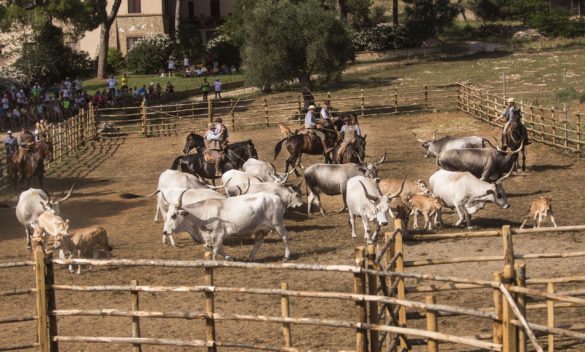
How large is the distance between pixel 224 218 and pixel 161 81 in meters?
37.4

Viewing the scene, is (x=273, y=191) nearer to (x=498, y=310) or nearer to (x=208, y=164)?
(x=208, y=164)

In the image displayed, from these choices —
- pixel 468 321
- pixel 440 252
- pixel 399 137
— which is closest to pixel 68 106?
pixel 399 137

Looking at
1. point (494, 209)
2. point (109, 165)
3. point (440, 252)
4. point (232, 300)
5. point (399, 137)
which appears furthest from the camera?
point (399, 137)

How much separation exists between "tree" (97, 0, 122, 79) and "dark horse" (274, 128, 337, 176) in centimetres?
2700

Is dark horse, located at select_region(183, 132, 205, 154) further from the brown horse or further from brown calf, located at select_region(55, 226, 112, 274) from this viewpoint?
brown calf, located at select_region(55, 226, 112, 274)

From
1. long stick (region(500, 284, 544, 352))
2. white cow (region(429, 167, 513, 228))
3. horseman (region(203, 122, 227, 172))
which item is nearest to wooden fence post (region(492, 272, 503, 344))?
long stick (region(500, 284, 544, 352))

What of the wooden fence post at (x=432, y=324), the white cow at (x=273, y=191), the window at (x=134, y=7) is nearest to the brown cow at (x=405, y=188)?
the white cow at (x=273, y=191)

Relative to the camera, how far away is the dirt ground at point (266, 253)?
14.3 m

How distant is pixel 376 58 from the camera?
60.4 metres

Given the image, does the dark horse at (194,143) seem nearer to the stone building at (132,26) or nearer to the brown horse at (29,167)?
the brown horse at (29,167)

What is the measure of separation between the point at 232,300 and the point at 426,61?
145 feet

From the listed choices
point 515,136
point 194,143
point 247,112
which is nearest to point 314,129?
point 194,143

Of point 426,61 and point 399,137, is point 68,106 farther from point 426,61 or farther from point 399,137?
point 426,61

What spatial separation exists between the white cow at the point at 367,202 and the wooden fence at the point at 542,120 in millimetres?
10413
